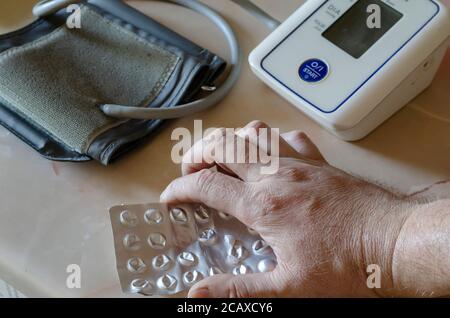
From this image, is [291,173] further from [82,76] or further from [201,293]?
[82,76]

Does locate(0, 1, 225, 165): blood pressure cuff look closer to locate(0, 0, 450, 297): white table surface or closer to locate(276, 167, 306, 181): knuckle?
locate(0, 0, 450, 297): white table surface

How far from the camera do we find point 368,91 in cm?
73

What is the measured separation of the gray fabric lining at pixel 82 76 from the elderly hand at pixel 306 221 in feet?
0.46

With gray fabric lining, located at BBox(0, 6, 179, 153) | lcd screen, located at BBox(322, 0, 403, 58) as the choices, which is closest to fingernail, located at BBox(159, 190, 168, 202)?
gray fabric lining, located at BBox(0, 6, 179, 153)

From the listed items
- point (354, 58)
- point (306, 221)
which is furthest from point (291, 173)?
point (354, 58)

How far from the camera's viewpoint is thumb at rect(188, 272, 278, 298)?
625 millimetres

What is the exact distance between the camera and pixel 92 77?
79 cm

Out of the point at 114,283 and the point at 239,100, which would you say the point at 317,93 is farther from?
the point at 114,283

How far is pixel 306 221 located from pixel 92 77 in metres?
0.32

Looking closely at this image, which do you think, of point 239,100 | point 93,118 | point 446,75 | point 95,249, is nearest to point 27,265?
point 95,249

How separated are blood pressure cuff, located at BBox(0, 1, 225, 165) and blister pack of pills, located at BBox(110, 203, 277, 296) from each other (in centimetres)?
10

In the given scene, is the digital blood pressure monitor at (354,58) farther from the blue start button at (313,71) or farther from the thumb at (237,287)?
the thumb at (237,287)

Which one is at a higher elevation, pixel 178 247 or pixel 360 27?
pixel 360 27

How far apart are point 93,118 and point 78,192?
0.28 ft
